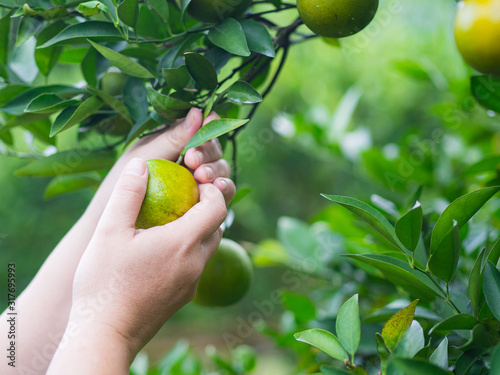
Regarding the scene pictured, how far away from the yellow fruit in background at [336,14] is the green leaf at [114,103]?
Result: 0.74ft

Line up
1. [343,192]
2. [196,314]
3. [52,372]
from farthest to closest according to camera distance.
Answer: [196,314], [343,192], [52,372]

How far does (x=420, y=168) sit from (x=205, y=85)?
0.52m

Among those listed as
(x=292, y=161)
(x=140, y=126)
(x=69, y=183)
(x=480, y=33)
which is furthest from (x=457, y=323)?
(x=292, y=161)

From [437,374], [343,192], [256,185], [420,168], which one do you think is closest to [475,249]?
[420,168]

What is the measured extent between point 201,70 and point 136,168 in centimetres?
12

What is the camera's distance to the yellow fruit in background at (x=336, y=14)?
467 millimetres

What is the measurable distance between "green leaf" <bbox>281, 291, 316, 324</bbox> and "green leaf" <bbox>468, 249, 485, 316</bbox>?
0.45 metres

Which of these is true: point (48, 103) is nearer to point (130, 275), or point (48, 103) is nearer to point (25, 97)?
point (25, 97)

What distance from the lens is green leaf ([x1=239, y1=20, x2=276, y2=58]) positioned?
0.48 metres

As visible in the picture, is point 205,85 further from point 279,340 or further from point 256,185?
point 256,185

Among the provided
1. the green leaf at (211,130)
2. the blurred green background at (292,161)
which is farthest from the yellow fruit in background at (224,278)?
the blurred green background at (292,161)

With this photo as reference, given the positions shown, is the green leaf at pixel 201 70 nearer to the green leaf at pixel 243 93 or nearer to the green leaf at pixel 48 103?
the green leaf at pixel 243 93

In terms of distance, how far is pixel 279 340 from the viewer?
765mm

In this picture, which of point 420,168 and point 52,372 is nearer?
point 52,372
